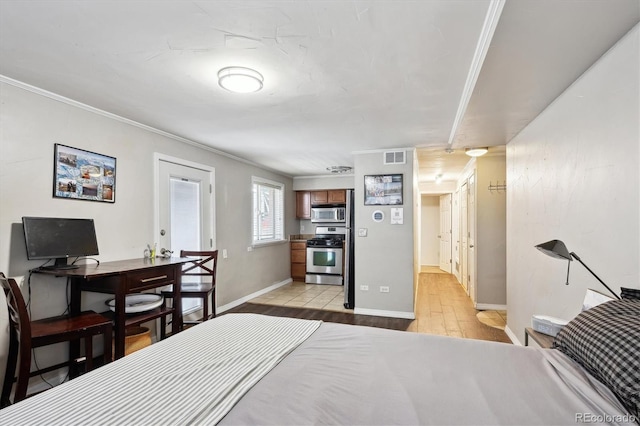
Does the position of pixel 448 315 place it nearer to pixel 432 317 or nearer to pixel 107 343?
pixel 432 317

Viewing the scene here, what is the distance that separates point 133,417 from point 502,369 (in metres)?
1.30

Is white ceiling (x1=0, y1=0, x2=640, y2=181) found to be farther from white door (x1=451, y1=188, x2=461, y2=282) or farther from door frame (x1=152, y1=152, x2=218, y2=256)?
white door (x1=451, y1=188, x2=461, y2=282)

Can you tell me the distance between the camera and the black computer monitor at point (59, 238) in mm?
2273

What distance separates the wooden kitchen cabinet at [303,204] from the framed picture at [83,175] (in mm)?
→ 4435

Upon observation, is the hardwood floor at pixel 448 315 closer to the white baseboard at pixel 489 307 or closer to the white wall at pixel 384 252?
the white baseboard at pixel 489 307

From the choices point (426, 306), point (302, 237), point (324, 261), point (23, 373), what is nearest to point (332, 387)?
point (23, 373)

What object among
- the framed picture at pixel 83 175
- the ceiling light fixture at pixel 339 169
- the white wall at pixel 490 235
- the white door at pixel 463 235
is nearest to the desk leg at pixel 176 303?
the framed picture at pixel 83 175

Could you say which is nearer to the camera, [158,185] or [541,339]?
[541,339]

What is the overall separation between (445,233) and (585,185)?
6797 mm

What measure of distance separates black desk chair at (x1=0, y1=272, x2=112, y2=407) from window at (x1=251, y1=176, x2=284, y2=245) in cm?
322

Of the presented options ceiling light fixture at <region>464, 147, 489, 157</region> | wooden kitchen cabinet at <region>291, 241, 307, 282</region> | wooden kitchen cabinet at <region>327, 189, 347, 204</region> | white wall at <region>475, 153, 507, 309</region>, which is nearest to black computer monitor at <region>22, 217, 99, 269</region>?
ceiling light fixture at <region>464, 147, 489, 157</region>

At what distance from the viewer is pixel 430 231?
9203 millimetres

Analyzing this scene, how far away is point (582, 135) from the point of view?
195 cm

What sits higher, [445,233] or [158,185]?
[158,185]
